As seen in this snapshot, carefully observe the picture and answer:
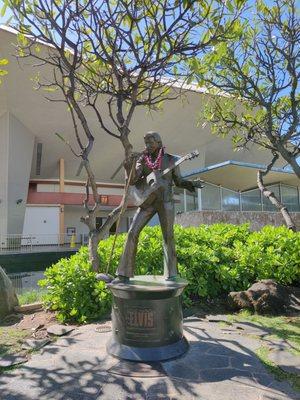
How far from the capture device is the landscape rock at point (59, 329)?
15.7 ft

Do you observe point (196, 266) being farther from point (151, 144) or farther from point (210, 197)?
point (210, 197)

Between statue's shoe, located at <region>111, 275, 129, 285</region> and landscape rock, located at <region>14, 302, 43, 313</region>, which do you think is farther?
landscape rock, located at <region>14, 302, 43, 313</region>

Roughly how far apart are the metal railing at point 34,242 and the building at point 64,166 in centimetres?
7

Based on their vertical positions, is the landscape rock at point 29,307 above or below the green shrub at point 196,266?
below

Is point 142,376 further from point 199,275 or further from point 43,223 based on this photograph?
point 43,223

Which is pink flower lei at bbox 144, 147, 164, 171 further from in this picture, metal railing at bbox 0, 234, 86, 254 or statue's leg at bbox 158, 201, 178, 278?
metal railing at bbox 0, 234, 86, 254

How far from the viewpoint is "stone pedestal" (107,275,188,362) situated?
3811mm

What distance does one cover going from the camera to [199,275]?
6465mm

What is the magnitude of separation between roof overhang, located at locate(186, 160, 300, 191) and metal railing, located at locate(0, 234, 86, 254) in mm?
7452

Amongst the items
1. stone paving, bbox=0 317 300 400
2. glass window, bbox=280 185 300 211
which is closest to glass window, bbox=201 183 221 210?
glass window, bbox=280 185 300 211

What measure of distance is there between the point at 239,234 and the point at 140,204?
13.2 ft

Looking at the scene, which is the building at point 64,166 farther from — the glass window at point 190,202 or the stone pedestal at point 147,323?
the stone pedestal at point 147,323

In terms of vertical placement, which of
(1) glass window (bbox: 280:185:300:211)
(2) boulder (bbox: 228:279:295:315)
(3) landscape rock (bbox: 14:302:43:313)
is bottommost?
(3) landscape rock (bbox: 14:302:43:313)

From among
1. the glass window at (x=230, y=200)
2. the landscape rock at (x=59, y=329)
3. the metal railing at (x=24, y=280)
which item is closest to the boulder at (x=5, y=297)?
the landscape rock at (x=59, y=329)
